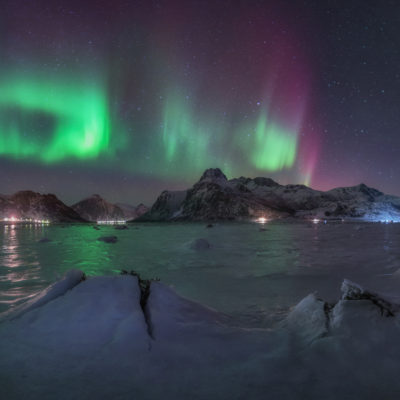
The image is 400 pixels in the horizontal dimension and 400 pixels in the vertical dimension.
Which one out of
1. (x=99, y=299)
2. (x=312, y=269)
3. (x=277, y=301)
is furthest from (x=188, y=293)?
(x=312, y=269)

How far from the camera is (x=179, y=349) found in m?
3.84

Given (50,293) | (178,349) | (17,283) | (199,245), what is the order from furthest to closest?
(199,245) → (17,283) → (50,293) → (178,349)

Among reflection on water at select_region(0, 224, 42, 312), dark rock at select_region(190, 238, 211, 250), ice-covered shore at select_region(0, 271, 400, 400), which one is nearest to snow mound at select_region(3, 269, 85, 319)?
ice-covered shore at select_region(0, 271, 400, 400)

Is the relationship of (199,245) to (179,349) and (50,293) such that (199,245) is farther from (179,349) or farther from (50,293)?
(179,349)

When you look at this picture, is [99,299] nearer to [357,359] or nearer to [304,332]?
[304,332]

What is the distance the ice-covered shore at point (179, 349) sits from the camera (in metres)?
3.09

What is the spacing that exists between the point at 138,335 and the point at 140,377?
0.80m

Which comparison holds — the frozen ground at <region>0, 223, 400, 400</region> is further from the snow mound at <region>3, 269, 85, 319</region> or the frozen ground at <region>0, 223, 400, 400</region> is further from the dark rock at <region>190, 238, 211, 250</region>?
the dark rock at <region>190, 238, 211, 250</region>

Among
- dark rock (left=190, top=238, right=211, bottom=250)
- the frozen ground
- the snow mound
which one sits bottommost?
dark rock (left=190, top=238, right=211, bottom=250)

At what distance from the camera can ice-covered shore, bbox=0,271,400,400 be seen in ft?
10.1

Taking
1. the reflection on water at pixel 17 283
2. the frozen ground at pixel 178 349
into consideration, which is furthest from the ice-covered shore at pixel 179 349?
the reflection on water at pixel 17 283

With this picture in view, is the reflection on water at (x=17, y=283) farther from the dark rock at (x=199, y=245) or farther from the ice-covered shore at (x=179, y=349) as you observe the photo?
the dark rock at (x=199, y=245)

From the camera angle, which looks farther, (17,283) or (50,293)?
(17,283)

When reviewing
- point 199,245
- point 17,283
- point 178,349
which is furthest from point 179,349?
point 199,245
